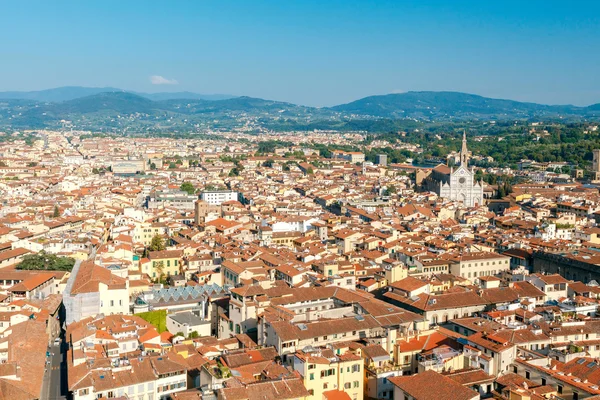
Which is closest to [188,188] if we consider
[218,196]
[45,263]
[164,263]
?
[218,196]

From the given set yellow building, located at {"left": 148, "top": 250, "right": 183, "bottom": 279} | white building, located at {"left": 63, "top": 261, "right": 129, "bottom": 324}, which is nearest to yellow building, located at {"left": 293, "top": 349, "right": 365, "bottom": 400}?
white building, located at {"left": 63, "top": 261, "right": 129, "bottom": 324}

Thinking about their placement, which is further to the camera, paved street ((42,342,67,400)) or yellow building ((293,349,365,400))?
paved street ((42,342,67,400))

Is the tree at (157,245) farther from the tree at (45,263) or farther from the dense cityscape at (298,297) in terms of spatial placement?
the tree at (45,263)

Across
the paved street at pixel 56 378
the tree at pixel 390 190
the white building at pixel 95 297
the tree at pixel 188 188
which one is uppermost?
the white building at pixel 95 297

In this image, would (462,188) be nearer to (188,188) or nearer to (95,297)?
(188,188)

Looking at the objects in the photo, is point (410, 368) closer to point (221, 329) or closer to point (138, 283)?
point (221, 329)

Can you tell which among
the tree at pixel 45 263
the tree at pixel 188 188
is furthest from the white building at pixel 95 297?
the tree at pixel 188 188

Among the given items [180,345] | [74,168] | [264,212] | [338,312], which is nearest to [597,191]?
[264,212]

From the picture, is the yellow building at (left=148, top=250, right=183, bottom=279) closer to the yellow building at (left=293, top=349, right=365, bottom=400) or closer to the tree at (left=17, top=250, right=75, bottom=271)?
the tree at (left=17, top=250, right=75, bottom=271)

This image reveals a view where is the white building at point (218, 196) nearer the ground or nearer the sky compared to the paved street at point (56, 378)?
nearer the sky
